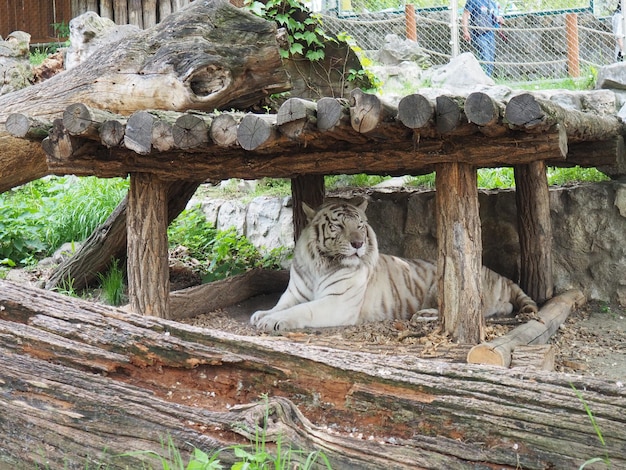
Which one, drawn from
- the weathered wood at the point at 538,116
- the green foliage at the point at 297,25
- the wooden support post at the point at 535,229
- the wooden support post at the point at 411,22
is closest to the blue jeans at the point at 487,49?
the wooden support post at the point at 411,22

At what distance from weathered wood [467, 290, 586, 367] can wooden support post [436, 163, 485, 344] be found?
26cm

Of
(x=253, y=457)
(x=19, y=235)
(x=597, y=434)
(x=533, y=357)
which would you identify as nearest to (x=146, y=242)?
(x=533, y=357)

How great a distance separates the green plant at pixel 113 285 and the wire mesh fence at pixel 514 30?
17.1 ft

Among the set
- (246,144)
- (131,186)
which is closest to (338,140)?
(246,144)

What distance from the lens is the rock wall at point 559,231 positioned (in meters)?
6.28

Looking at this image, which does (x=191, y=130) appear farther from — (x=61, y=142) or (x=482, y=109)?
(x=482, y=109)

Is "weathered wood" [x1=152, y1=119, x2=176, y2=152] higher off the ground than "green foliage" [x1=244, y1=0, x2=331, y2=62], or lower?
lower

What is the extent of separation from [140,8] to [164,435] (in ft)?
32.6

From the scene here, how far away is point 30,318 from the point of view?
2.94 m

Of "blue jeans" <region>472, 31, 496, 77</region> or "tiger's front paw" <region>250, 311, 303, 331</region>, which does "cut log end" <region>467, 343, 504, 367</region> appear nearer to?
"tiger's front paw" <region>250, 311, 303, 331</region>

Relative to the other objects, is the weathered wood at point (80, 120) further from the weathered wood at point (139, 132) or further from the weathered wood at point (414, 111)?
the weathered wood at point (414, 111)

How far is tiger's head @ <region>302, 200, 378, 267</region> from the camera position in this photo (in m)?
5.73

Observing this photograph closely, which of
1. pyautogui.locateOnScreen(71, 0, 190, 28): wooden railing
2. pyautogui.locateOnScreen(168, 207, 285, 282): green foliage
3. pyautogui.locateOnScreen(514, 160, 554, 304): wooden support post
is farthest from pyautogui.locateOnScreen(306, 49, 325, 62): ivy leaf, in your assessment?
pyautogui.locateOnScreen(71, 0, 190, 28): wooden railing

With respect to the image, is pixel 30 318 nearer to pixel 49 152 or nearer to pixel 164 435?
pixel 164 435
